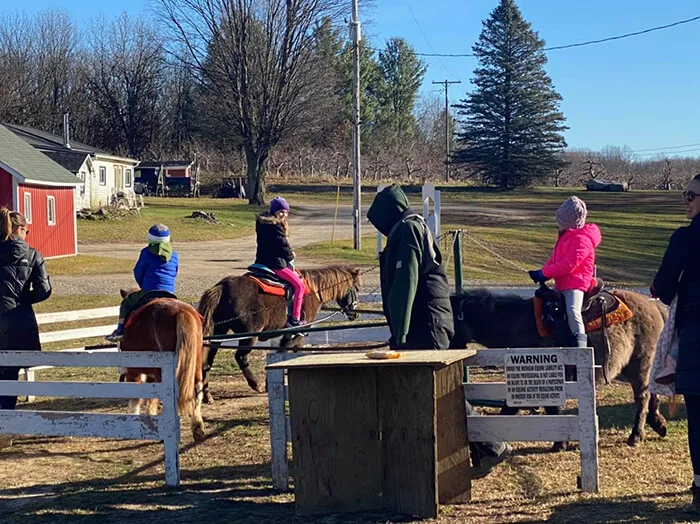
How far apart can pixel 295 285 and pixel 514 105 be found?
49770 mm

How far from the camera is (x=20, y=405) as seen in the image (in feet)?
29.4

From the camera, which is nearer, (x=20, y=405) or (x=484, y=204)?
(x=20, y=405)

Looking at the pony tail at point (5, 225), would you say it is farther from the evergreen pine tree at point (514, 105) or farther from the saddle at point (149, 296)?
the evergreen pine tree at point (514, 105)

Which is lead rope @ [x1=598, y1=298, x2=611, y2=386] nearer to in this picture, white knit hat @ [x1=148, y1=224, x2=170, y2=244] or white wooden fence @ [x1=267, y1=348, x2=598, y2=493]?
white wooden fence @ [x1=267, y1=348, x2=598, y2=493]

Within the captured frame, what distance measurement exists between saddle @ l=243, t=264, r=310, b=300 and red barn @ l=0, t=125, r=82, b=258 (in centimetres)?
2189

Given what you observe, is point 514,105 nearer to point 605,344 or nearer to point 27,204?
point 27,204

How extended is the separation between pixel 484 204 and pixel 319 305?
124ft

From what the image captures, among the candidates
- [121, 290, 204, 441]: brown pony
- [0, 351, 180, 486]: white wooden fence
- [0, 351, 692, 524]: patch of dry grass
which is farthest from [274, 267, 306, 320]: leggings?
[0, 351, 180, 486]: white wooden fence

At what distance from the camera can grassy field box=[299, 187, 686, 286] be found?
80.7ft

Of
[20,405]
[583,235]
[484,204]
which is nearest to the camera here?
[583,235]

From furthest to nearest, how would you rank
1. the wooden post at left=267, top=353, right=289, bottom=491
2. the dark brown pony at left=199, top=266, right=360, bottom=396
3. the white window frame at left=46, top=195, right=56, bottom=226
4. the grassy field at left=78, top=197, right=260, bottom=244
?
the grassy field at left=78, top=197, right=260, bottom=244, the white window frame at left=46, top=195, right=56, bottom=226, the dark brown pony at left=199, top=266, right=360, bottom=396, the wooden post at left=267, top=353, right=289, bottom=491

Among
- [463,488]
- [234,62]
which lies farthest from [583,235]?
[234,62]

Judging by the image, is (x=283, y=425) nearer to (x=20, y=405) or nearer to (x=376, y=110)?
(x=20, y=405)

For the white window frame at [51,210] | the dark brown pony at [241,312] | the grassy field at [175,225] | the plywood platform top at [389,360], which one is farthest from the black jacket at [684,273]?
the grassy field at [175,225]
